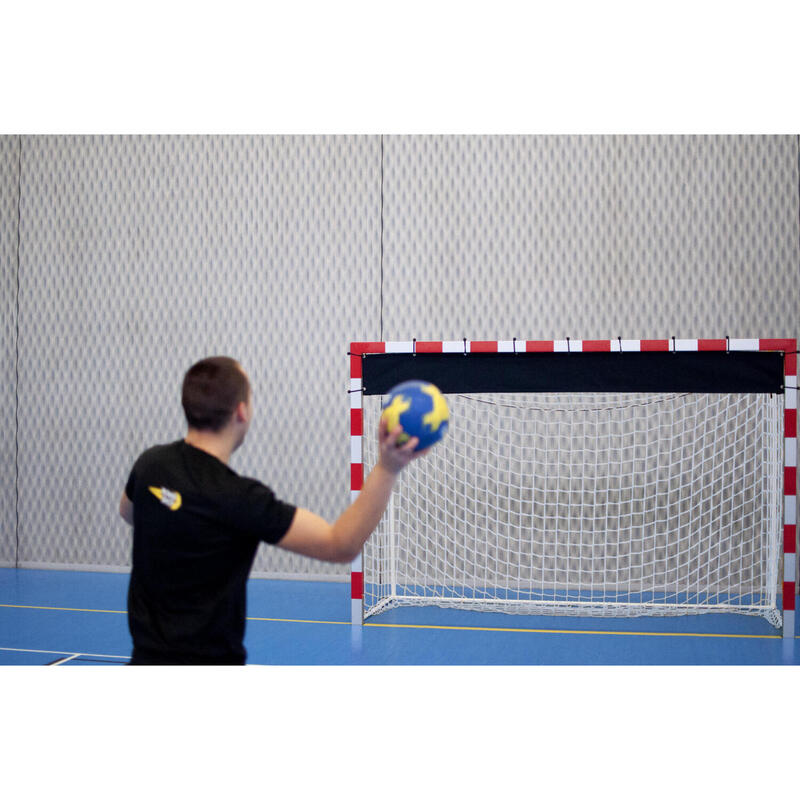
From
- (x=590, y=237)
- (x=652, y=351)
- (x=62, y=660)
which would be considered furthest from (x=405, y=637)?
(x=590, y=237)

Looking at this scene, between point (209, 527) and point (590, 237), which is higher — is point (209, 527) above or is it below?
below

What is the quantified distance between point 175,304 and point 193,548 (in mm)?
5155

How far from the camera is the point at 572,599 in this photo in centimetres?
564

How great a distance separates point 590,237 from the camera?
19.7ft

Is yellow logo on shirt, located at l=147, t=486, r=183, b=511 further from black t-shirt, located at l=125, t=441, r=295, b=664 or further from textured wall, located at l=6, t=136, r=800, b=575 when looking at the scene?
textured wall, located at l=6, t=136, r=800, b=575

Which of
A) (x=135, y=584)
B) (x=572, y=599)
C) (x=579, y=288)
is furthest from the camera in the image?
(x=579, y=288)

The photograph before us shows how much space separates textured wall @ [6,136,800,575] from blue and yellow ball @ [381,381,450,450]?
171 inches

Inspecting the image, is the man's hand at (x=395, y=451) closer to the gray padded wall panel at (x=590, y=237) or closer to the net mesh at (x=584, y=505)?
the net mesh at (x=584, y=505)

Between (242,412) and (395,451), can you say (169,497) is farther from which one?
(395,451)

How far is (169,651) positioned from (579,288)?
4952mm

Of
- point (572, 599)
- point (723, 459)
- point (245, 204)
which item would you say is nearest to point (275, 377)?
point (245, 204)

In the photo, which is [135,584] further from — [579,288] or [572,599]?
[579,288]

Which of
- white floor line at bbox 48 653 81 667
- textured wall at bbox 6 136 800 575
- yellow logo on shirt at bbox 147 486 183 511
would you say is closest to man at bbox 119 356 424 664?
yellow logo on shirt at bbox 147 486 183 511

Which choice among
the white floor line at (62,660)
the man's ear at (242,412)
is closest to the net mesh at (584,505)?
the white floor line at (62,660)
